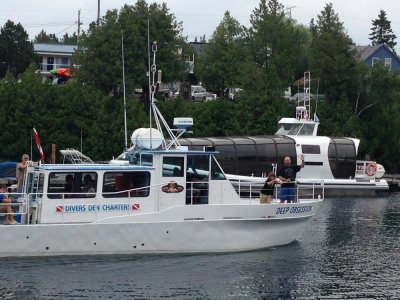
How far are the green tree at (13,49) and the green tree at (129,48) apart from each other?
69.5ft

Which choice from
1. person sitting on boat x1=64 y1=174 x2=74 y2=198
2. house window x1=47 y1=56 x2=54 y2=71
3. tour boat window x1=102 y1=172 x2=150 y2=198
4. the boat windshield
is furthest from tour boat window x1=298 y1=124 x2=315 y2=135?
house window x1=47 y1=56 x2=54 y2=71

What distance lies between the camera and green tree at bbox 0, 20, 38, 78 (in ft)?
271

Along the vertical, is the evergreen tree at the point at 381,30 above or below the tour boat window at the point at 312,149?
above

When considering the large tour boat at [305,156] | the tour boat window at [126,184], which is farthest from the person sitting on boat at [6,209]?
the large tour boat at [305,156]

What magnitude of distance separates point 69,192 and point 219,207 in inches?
191

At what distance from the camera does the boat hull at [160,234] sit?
A: 2464cm

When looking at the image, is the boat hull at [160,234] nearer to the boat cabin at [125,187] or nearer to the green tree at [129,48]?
the boat cabin at [125,187]

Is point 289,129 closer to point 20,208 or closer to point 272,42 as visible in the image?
point 272,42

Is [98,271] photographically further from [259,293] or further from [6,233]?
[259,293]

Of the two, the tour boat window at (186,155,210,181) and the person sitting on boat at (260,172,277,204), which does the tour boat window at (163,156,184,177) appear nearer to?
the tour boat window at (186,155,210,181)

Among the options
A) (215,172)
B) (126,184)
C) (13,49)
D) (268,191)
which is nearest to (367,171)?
(268,191)

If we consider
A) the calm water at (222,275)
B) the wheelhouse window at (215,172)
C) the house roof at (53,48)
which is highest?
the house roof at (53,48)

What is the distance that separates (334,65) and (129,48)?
16444mm

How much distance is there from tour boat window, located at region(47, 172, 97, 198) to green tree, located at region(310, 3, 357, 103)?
40.2 meters
